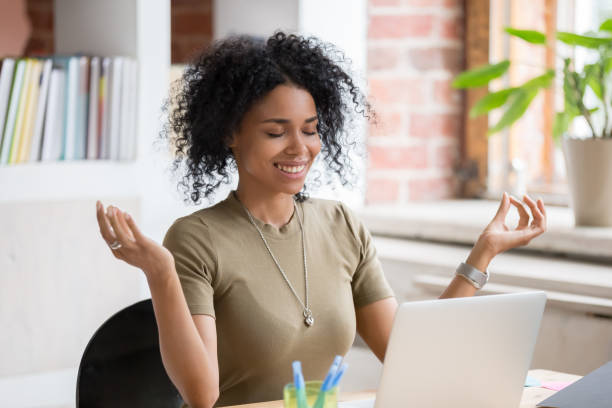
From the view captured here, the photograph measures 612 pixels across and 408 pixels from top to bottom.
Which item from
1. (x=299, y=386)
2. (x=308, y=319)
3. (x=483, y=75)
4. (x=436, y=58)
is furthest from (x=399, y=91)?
(x=299, y=386)

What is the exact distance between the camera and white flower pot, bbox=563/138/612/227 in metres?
2.19

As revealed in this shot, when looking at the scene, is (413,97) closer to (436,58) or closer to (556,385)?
(436,58)

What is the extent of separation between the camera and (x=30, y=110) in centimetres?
219

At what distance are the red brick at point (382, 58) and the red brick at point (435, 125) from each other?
187 millimetres

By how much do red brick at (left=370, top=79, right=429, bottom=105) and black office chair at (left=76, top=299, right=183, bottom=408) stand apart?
1359 mm

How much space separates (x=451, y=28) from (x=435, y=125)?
32cm

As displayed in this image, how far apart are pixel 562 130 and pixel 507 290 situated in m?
0.49

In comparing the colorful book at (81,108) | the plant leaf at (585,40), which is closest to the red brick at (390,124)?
the plant leaf at (585,40)

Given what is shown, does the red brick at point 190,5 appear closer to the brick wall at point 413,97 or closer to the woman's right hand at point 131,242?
the brick wall at point 413,97

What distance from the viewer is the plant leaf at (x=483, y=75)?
95.3 inches

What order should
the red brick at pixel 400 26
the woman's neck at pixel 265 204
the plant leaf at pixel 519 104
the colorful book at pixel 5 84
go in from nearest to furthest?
the woman's neck at pixel 265 204, the colorful book at pixel 5 84, the plant leaf at pixel 519 104, the red brick at pixel 400 26

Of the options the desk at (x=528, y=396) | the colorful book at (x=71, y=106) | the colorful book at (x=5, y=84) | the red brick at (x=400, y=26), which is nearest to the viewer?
the desk at (x=528, y=396)

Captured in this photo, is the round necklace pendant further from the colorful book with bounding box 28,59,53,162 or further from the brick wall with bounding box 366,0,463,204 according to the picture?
the brick wall with bounding box 366,0,463,204

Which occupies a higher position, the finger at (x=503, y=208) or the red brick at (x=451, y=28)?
the red brick at (x=451, y=28)
